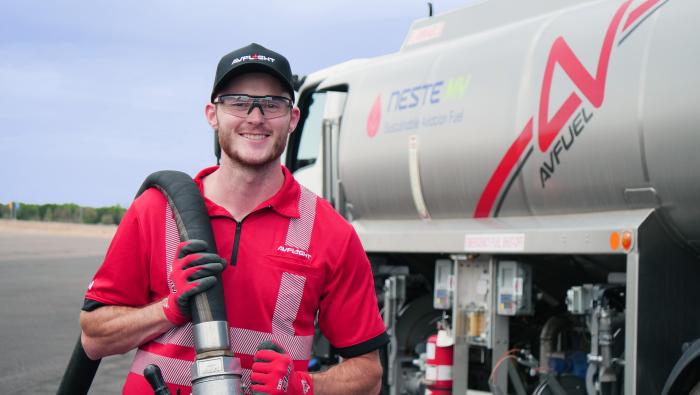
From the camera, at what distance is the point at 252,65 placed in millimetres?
3037

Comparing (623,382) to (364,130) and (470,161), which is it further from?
(364,130)

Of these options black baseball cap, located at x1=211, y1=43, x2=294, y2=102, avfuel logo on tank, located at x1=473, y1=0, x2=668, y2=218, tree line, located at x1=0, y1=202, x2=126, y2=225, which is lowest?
black baseball cap, located at x1=211, y1=43, x2=294, y2=102

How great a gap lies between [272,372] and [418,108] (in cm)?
468

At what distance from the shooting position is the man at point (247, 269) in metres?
3.01

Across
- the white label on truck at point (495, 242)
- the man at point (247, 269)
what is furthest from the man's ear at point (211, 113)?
A: the white label on truck at point (495, 242)

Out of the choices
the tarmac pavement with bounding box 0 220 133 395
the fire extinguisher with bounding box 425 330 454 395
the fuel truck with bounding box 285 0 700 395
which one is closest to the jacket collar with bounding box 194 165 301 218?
the fuel truck with bounding box 285 0 700 395

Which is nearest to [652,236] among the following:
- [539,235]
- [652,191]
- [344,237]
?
[652,191]

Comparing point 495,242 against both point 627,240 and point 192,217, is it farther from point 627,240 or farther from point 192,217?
point 192,217

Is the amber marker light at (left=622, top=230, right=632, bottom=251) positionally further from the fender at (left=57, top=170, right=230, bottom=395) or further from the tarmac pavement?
the tarmac pavement

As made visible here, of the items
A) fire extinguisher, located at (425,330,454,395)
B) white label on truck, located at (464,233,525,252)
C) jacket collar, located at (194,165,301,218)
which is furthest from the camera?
fire extinguisher, located at (425,330,454,395)

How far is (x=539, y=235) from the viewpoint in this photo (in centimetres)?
616

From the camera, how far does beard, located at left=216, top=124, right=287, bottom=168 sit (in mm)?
3053

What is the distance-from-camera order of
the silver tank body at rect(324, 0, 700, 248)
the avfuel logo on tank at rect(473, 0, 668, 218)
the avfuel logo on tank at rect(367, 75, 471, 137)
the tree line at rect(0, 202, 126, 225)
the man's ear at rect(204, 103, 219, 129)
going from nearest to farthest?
1. the man's ear at rect(204, 103, 219, 129)
2. the silver tank body at rect(324, 0, 700, 248)
3. the avfuel logo on tank at rect(473, 0, 668, 218)
4. the avfuel logo on tank at rect(367, 75, 471, 137)
5. the tree line at rect(0, 202, 126, 225)

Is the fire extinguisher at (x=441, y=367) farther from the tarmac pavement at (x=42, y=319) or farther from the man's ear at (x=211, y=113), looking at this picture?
the man's ear at (x=211, y=113)
